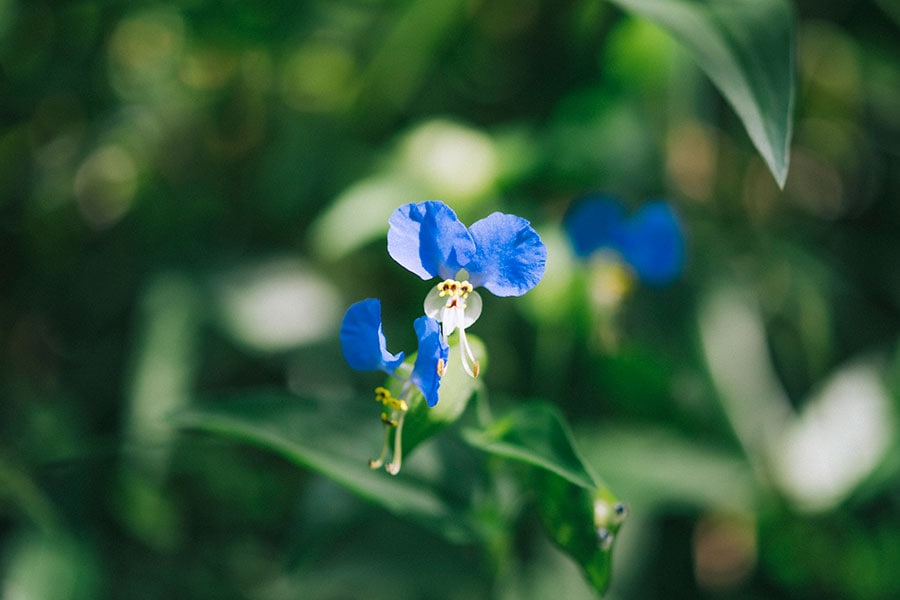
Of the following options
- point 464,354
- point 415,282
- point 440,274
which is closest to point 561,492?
point 464,354

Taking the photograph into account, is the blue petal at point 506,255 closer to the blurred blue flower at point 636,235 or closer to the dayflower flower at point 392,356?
the dayflower flower at point 392,356

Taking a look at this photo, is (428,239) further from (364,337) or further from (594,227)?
Result: (594,227)

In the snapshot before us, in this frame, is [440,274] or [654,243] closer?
[440,274]

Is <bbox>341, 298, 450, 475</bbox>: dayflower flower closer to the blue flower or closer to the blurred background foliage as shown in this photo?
the blue flower

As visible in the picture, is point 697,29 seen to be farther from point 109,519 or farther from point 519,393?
point 109,519

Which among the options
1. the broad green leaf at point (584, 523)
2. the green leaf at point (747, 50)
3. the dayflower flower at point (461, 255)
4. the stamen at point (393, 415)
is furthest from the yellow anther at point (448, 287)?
the green leaf at point (747, 50)

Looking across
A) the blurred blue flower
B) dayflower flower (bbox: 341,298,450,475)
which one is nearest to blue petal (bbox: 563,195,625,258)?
the blurred blue flower
